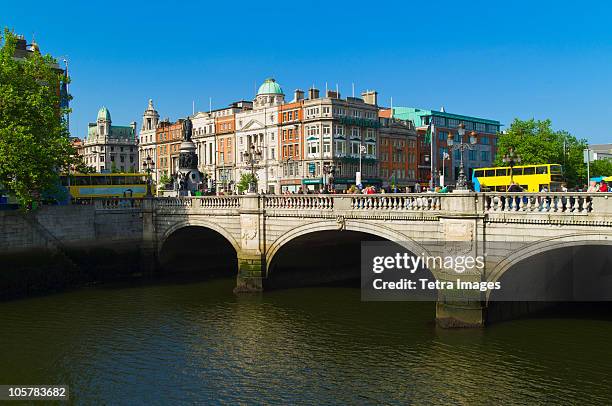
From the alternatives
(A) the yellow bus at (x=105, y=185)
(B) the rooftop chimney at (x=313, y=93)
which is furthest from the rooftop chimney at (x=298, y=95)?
(A) the yellow bus at (x=105, y=185)

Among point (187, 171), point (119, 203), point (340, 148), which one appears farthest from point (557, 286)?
point (340, 148)

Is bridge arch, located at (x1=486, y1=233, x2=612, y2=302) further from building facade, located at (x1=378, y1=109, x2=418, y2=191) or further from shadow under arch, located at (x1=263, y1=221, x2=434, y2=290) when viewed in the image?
building facade, located at (x1=378, y1=109, x2=418, y2=191)

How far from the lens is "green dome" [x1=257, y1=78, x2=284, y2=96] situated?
95438 mm

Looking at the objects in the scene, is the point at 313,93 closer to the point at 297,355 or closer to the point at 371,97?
the point at 371,97

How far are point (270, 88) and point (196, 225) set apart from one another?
198ft

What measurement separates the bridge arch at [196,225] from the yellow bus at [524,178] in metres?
18.4

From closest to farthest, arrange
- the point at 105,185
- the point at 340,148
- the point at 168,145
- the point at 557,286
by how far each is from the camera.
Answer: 1. the point at 557,286
2. the point at 105,185
3. the point at 340,148
4. the point at 168,145

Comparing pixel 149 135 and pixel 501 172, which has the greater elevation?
pixel 149 135

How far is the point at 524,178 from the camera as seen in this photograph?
43.7 meters

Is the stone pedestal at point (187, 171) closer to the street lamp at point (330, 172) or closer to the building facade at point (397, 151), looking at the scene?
the street lamp at point (330, 172)

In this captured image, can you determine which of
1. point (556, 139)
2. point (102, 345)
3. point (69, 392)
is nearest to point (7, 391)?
point (69, 392)

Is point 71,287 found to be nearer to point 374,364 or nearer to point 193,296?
point 193,296

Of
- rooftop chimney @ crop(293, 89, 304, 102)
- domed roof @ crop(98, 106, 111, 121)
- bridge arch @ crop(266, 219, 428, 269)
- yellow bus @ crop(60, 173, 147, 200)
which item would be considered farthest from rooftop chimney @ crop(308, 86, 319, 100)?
domed roof @ crop(98, 106, 111, 121)

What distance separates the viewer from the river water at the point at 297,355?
62.3 feet
